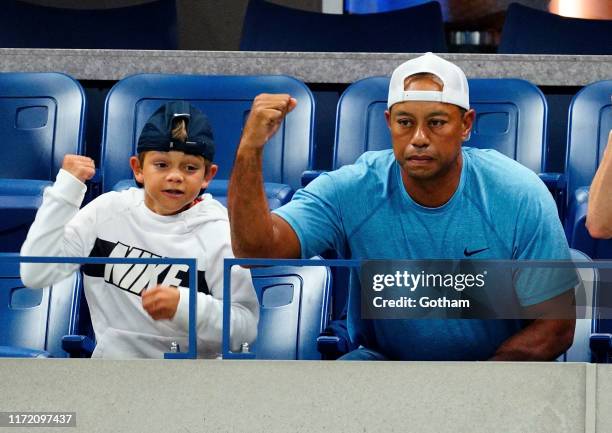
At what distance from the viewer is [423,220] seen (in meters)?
1.72

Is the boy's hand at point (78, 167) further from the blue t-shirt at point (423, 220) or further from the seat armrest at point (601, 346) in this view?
the seat armrest at point (601, 346)

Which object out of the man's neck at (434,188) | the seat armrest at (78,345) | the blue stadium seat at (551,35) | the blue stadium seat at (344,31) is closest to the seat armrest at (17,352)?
the seat armrest at (78,345)

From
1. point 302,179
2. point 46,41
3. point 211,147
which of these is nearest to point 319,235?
point 211,147

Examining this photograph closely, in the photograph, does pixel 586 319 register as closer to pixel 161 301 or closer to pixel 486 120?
pixel 161 301

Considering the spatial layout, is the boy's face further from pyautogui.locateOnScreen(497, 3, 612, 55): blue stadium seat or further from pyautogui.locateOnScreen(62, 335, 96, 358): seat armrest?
pyautogui.locateOnScreen(497, 3, 612, 55): blue stadium seat

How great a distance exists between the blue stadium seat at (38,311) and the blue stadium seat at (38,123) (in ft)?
1.86

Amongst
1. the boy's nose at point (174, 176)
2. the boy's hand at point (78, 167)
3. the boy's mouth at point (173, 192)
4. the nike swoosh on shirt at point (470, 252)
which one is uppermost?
the boy's hand at point (78, 167)

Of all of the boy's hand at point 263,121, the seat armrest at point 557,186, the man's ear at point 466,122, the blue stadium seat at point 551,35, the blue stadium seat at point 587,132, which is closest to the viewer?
the boy's hand at point 263,121

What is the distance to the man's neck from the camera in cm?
174

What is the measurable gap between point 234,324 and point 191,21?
2320 mm

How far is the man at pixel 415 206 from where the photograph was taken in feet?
5.27

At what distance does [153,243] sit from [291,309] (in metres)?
0.21

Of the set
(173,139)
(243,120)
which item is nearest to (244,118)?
(243,120)

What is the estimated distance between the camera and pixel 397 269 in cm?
151
